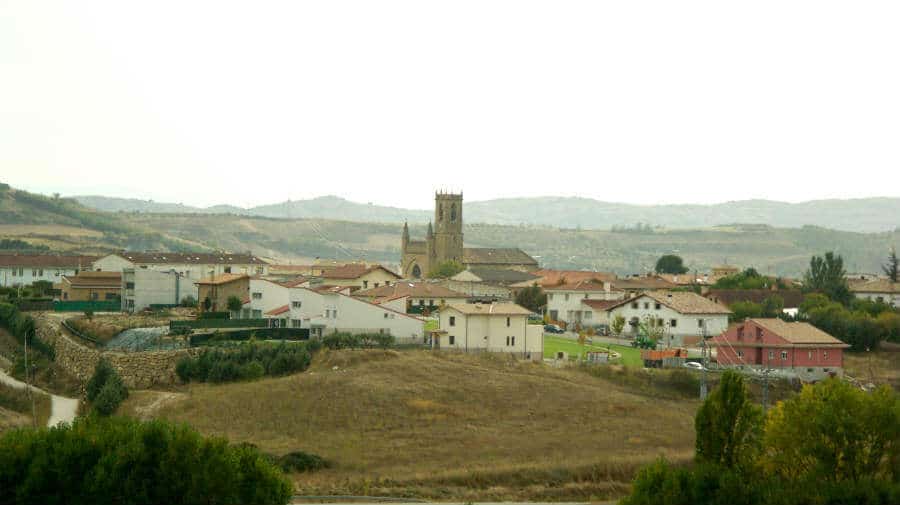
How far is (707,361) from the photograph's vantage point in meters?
51.5

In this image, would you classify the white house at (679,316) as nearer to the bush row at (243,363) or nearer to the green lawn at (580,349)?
the green lawn at (580,349)

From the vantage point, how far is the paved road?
136 ft

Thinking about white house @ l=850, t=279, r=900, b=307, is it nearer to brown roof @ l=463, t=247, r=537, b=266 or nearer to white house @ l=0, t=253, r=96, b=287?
brown roof @ l=463, t=247, r=537, b=266

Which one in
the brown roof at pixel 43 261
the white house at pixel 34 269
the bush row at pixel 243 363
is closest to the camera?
the bush row at pixel 243 363

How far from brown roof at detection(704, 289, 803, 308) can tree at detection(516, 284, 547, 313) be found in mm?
9298

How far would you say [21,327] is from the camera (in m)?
58.4

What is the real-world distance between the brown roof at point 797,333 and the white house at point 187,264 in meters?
36.7

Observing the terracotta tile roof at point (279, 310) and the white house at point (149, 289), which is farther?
the white house at point (149, 289)

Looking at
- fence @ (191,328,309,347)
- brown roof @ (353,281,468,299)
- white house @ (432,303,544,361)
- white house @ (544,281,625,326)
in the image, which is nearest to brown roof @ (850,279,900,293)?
white house @ (544,281,625,326)

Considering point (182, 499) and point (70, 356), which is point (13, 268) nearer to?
point (70, 356)

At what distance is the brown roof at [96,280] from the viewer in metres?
70.3

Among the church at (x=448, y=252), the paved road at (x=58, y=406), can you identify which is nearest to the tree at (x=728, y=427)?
the paved road at (x=58, y=406)

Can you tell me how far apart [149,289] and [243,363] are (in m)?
22.1

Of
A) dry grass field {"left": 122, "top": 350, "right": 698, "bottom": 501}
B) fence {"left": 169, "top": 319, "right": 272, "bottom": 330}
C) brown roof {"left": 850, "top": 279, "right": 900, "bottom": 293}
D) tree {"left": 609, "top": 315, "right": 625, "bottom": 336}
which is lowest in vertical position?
dry grass field {"left": 122, "top": 350, "right": 698, "bottom": 501}
